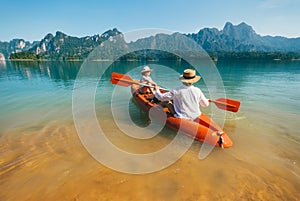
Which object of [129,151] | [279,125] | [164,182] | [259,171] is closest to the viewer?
[164,182]

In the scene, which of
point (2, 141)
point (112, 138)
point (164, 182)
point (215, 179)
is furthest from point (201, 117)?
point (2, 141)

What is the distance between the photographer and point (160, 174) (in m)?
4.02

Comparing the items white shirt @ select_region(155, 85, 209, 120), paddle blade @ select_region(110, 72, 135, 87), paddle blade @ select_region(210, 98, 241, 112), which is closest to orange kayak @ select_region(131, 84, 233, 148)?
white shirt @ select_region(155, 85, 209, 120)

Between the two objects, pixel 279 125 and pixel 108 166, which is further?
pixel 279 125

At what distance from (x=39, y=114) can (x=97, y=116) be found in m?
3.01

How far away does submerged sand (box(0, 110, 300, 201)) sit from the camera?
135 inches

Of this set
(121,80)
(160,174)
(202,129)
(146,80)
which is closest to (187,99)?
(202,129)

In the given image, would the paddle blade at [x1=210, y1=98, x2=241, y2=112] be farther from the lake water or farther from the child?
the child

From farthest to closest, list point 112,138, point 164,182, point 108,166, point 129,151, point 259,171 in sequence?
point 112,138, point 129,151, point 108,166, point 259,171, point 164,182

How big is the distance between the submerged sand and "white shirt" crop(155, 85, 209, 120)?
978mm

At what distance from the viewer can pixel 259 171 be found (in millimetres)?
4055

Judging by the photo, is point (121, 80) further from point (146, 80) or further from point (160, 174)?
point (160, 174)

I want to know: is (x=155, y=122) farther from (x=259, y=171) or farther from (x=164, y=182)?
(x=259, y=171)

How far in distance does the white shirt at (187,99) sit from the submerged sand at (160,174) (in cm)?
98
